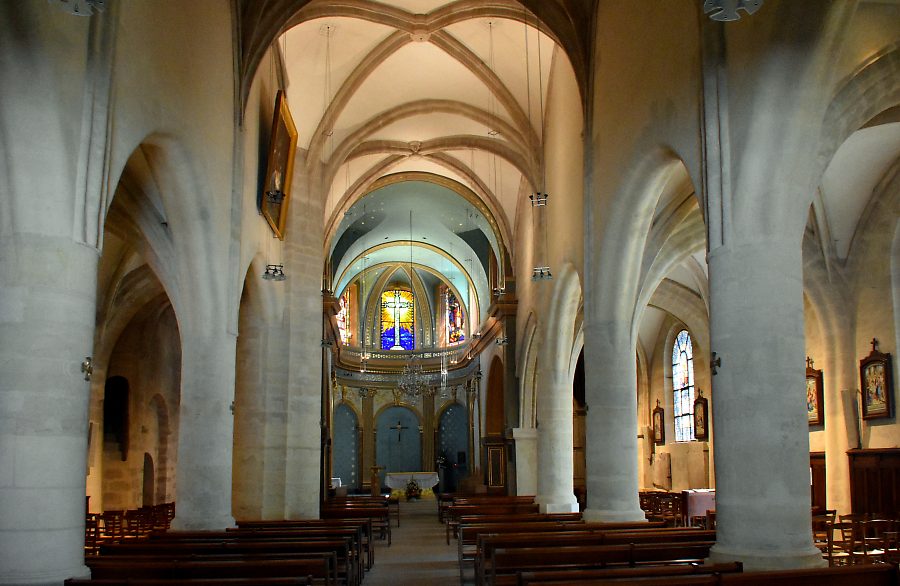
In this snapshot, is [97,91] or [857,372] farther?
[857,372]

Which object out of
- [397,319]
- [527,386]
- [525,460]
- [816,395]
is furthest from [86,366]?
[397,319]

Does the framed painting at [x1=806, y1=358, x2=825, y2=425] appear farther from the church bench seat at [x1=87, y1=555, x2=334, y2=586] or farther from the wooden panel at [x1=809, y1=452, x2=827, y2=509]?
the church bench seat at [x1=87, y1=555, x2=334, y2=586]

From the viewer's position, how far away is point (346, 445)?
40.6m

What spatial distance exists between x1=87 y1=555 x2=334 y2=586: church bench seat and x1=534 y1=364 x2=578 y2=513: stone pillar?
477 inches

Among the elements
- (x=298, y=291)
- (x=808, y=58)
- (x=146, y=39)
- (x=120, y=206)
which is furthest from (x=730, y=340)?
(x=298, y=291)

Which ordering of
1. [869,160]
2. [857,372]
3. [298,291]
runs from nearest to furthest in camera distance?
[869,160] → [857,372] → [298,291]

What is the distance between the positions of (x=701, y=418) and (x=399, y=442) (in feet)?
66.4

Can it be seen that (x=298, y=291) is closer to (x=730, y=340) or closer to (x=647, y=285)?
(x=647, y=285)

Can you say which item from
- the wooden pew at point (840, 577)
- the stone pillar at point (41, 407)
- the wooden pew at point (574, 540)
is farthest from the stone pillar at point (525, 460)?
the stone pillar at point (41, 407)

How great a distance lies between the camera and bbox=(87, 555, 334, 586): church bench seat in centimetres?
822

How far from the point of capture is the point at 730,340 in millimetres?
8586

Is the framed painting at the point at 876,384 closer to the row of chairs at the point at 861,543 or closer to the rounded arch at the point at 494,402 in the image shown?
the row of chairs at the point at 861,543

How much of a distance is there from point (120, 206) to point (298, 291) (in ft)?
20.8

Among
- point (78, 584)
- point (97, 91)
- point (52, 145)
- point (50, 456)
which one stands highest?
point (97, 91)
